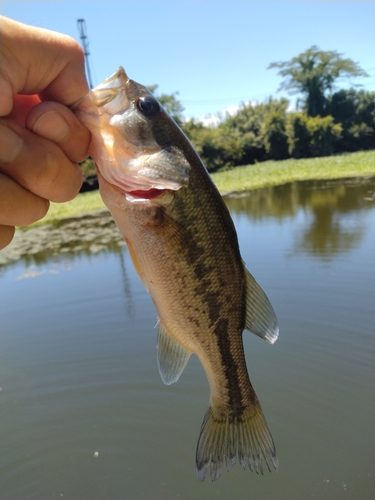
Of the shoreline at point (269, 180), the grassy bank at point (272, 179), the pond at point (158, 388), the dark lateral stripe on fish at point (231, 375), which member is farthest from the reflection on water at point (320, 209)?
the dark lateral stripe on fish at point (231, 375)

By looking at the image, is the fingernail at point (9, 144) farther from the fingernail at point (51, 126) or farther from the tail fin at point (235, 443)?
the tail fin at point (235, 443)

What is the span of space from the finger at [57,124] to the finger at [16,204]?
213 mm

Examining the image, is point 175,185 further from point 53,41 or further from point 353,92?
point 353,92

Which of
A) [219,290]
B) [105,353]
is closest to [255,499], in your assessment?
[219,290]

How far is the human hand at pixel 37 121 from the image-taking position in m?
1.36

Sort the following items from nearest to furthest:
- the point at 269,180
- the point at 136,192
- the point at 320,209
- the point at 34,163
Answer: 1. the point at 34,163
2. the point at 136,192
3. the point at 320,209
4. the point at 269,180

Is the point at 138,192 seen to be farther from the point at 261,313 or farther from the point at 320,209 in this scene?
the point at 320,209

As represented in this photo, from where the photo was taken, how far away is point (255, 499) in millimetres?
3271

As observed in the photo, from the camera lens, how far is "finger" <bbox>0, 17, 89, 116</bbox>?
1.33 meters

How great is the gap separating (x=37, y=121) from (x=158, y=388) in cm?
369

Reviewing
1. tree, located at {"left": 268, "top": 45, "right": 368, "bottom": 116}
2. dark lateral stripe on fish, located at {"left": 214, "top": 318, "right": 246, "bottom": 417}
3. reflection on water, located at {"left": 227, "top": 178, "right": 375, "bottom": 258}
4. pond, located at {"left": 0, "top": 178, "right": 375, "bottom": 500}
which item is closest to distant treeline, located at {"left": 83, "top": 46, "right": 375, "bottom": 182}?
tree, located at {"left": 268, "top": 45, "right": 368, "bottom": 116}

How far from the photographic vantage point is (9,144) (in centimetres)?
146

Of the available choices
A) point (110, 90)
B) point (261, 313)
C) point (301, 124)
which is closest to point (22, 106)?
point (110, 90)

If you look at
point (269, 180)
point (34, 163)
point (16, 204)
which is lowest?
point (269, 180)
